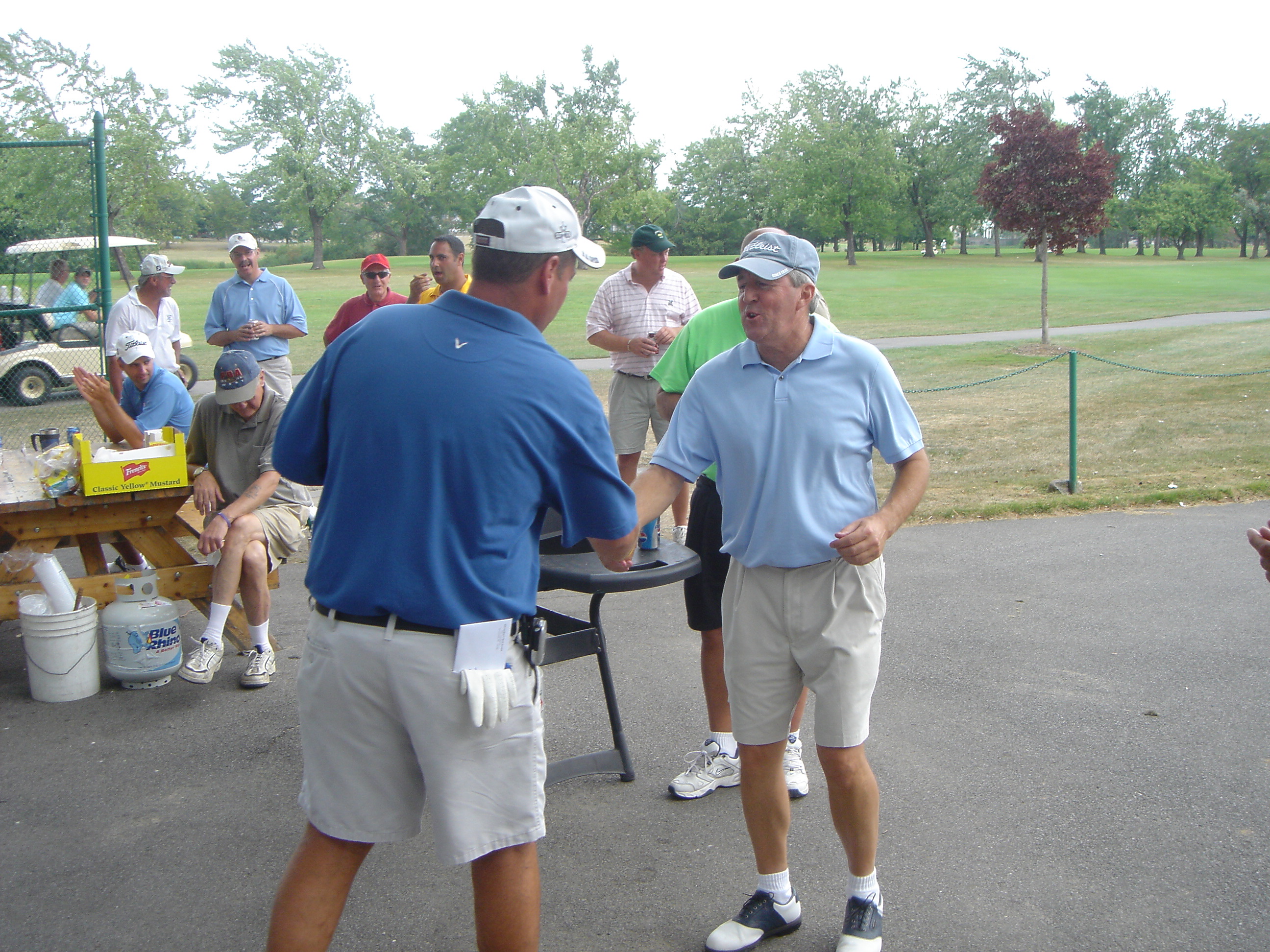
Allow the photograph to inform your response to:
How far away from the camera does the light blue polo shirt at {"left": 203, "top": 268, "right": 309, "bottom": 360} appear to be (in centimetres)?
791

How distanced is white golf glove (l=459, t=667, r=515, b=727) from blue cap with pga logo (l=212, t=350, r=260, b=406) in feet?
10.8

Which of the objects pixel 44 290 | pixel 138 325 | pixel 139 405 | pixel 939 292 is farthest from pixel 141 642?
pixel 939 292

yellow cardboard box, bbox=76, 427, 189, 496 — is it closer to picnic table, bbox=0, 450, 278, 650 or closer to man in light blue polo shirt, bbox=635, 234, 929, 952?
picnic table, bbox=0, 450, 278, 650

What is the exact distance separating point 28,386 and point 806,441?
53.2 feet

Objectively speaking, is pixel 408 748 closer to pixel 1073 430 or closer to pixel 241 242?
pixel 241 242

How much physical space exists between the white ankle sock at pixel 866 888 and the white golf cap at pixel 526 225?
73.4 inches

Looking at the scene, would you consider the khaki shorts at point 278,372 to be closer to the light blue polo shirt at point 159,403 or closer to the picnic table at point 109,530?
the light blue polo shirt at point 159,403

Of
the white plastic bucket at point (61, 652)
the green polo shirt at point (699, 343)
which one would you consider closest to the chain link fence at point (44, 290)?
the white plastic bucket at point (61, 652)

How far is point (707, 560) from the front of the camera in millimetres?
3773

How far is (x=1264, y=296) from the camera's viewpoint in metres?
35.8

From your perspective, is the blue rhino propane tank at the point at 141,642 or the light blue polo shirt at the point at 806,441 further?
the blue rhino propane tank at the point at 141,642

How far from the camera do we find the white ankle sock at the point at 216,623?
4.77 metres

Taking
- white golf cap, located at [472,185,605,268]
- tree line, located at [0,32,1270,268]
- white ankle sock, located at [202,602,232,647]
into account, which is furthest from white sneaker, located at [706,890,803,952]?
tree line, located at [0,32,1270,268]

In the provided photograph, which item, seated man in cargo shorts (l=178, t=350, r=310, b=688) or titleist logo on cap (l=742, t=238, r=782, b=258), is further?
seated man in cargo shorts (l=178, t=350, r=310, b=688)
